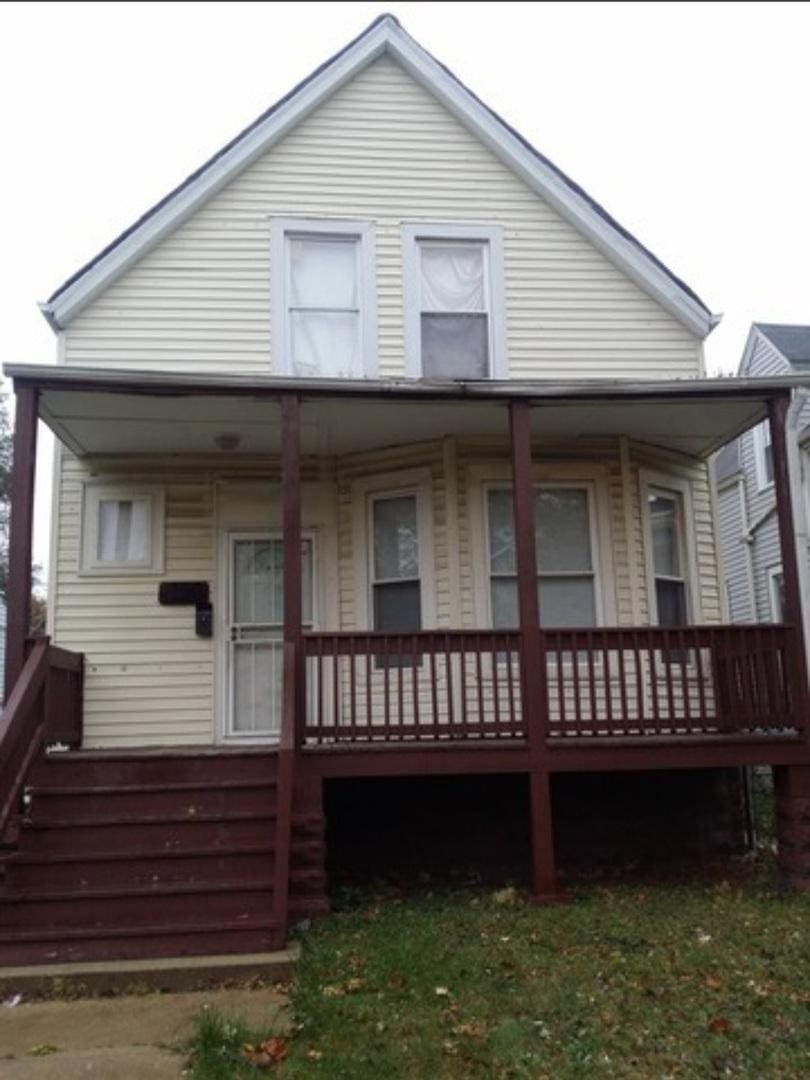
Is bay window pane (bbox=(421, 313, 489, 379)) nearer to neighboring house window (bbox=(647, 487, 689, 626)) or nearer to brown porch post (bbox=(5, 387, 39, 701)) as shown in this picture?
neighboring house window (bbox=(647, 487, 689, 626))

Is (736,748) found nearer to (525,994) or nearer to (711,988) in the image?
(711,988)

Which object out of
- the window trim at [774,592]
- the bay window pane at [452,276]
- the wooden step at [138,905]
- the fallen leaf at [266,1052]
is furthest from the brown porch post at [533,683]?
the window trim at [774,592]

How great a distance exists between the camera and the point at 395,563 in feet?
28.7

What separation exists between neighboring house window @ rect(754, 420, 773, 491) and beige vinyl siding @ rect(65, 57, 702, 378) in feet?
25.3

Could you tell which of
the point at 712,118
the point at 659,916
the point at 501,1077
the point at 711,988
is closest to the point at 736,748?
the point at 659,916

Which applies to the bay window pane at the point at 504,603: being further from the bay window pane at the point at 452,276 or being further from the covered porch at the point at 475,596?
the bay window pane at the point at 452,276

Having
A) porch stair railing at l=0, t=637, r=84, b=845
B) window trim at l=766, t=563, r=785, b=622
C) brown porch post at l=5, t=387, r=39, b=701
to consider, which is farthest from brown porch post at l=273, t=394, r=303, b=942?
window trim at l=766, t=563, r=785, b=622

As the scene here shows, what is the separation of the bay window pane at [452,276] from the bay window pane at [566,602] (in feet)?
9.35

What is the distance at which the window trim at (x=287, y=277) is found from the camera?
29.3ft

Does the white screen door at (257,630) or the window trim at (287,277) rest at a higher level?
the window trim at (287,277)

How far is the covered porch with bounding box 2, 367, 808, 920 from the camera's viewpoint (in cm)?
678

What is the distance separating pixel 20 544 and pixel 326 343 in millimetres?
3738

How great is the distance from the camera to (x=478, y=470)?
8.71m

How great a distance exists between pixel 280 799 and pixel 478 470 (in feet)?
12.9
